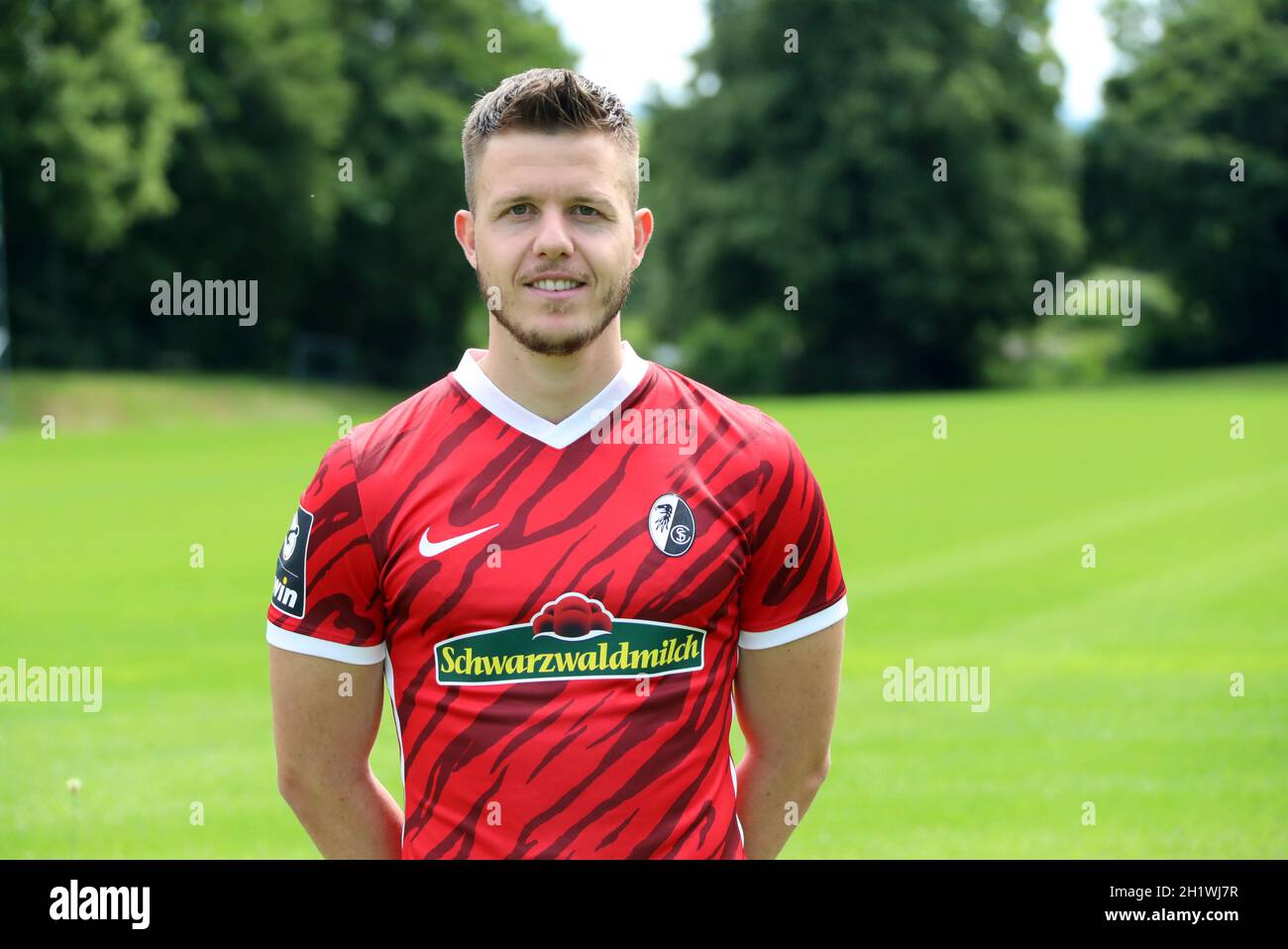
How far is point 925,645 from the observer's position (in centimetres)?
1307

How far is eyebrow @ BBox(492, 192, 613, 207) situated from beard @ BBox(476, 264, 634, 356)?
15 cm

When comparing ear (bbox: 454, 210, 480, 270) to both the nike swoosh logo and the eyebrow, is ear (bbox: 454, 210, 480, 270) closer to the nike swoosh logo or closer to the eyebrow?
the eyebrow

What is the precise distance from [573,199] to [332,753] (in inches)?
49.0

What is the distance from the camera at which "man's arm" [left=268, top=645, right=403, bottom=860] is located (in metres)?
3.26

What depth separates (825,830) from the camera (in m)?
8.05

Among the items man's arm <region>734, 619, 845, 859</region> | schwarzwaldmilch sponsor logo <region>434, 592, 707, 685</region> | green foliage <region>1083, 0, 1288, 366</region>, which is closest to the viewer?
schwarzwaldmilch sponsor logo <region>434, 592, 707, 685</region>

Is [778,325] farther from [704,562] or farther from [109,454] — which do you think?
[704,562]

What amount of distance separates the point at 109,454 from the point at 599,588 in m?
30.3

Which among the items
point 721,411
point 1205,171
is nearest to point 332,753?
point 721,411

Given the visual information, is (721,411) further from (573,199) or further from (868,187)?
(868,187)

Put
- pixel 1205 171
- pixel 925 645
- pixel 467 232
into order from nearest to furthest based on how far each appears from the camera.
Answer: pixel 467 232
pixel 925 645
pixel 1205 171

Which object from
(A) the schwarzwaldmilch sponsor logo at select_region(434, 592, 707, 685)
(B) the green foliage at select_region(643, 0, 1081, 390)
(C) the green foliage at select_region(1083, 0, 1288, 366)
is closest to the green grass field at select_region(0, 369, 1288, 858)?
(A) the schwarzwaldmilch sponsor logo at select_region(434, 592, 707, 685)

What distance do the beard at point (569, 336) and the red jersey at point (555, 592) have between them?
139mm
